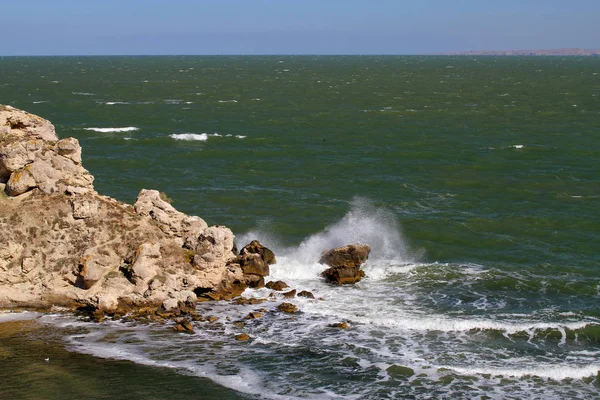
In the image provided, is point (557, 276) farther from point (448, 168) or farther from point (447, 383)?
point (448, 168)

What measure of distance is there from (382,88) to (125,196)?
96240 millimetres

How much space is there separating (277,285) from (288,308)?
7.91 ft

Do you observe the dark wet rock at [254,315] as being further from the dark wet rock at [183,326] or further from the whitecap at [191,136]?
the whitecap at [191,136]

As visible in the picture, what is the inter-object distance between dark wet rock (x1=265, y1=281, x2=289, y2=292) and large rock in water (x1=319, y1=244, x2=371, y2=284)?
235 centimetres

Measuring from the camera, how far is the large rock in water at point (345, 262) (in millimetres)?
31344

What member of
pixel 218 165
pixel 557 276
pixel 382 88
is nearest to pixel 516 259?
pixel 557 276

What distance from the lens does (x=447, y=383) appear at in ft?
72.1

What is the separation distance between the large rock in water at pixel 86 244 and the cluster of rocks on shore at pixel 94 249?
39 millimetres

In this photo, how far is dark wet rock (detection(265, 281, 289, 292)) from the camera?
29.9m

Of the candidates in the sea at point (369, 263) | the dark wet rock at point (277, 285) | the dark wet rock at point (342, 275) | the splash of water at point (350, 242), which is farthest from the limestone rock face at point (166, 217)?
the dark wet rock at point (342, 275)

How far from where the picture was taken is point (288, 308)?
27656 mm

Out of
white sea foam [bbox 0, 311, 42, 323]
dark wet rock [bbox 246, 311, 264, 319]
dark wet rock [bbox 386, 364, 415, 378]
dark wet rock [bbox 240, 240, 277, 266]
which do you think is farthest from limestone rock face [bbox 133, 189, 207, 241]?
dark wet rock [bbox 386, 364, 415, 378]

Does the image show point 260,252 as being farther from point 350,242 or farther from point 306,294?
point 350,242

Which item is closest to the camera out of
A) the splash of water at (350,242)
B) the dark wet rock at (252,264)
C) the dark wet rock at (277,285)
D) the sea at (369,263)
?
the sea at (369,263)
